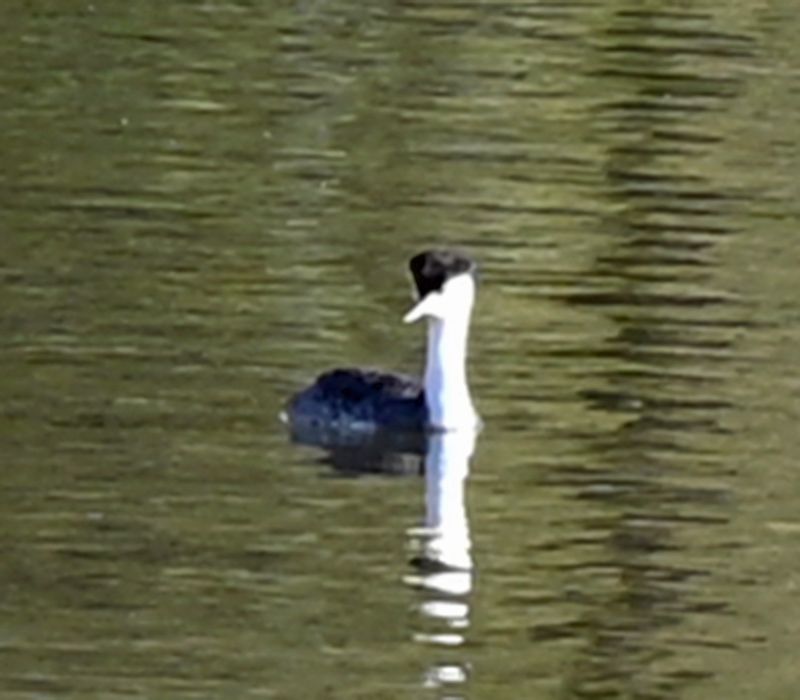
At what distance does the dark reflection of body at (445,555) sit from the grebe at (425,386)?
0.18m

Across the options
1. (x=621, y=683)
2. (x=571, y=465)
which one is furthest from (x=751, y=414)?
(x=621, y=683)

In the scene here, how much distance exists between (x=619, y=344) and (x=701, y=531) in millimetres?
3734

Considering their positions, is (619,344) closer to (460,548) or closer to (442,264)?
(442,264)

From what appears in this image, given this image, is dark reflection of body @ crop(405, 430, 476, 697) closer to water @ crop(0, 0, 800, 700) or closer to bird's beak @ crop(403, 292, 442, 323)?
water @ crop(0, 0, 800, 700)

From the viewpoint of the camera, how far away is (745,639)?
15797 millimetres

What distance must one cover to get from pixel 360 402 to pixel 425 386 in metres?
0.41

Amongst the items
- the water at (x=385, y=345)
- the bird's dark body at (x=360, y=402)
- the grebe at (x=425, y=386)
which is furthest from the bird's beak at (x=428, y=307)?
the water at (x=385, y=345)

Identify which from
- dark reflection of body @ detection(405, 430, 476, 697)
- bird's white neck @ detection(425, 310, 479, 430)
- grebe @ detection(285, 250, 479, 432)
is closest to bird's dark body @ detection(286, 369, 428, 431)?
grebe @ detection(285, 250, 479, 432)

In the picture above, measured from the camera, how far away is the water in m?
15.7

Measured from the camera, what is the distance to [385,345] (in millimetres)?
21828

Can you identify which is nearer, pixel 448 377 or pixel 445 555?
pixel 445 555

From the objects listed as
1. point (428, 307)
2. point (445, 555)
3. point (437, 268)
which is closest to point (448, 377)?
point (428, 307)

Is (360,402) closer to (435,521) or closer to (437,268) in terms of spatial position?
(437,268)

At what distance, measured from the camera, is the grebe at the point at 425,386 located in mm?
19641
